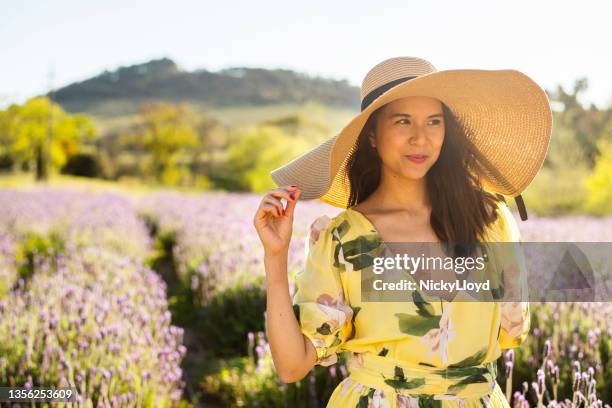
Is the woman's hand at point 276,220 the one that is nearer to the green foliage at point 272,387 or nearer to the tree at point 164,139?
the green foliage at point 272,387

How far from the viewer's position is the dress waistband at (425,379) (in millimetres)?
1588

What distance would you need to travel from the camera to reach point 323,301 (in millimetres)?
1606

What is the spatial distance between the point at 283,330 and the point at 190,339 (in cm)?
342

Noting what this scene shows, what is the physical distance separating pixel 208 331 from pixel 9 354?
70.2 inches

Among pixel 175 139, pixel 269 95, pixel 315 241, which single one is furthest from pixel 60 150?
pixel 269 95

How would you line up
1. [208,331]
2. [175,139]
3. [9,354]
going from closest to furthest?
[9,354] → [208,331] → [175,139]

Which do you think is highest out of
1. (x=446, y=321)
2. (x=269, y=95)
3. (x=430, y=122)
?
(x=269, y=95)

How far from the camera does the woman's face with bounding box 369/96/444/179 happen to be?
1.72 m

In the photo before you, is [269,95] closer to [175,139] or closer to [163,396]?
[175,139]

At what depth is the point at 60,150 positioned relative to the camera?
51062 mm

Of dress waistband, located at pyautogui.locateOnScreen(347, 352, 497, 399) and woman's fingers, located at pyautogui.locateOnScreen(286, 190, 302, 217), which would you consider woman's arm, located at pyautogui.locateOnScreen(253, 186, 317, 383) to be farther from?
dress waistband, located at pyautogui.locateOnScreen(347, 352, 497, 399)

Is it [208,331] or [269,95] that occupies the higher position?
[269,95]

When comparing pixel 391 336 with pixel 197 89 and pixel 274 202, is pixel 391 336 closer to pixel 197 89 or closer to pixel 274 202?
pixel 274 202

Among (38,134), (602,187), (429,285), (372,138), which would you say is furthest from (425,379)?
(38,134)
